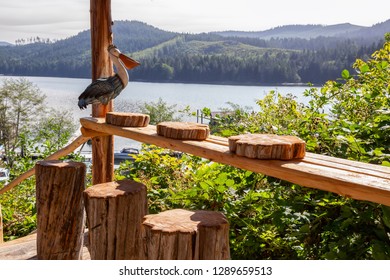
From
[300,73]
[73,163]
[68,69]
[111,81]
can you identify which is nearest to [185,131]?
[73,163]

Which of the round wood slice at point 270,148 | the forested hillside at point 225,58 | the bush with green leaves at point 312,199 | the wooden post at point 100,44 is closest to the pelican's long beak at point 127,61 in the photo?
the wooden post at point 100,44

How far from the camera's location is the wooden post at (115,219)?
1.77 m

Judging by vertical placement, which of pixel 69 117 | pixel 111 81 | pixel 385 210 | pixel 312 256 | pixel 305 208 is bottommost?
pixel 69 117

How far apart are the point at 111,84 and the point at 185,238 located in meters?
1.64

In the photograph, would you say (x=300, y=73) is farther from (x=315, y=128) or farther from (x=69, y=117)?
(x=69, y=117)

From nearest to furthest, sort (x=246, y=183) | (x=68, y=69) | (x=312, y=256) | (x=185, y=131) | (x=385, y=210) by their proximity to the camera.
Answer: (x=385, y=210) < (x=185, y=131) < (x=312, y=256) < (x=246, y=183) < (x=68, y=69)

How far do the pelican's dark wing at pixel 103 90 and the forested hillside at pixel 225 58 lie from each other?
478mm

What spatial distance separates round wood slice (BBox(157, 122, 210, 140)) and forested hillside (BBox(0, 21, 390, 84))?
129cm

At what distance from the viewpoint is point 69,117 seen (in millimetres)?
30047

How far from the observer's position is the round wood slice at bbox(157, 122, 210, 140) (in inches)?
79.9

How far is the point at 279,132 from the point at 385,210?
1170 mm

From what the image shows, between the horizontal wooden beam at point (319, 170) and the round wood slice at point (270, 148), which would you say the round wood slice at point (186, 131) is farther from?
the round wood slice at point (270, 148)

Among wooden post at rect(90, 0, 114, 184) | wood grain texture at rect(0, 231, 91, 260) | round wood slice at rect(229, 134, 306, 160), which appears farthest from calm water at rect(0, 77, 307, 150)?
round wood slice at rect(229, 134, 306, 160)

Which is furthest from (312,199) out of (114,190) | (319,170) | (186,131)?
(114,190)
